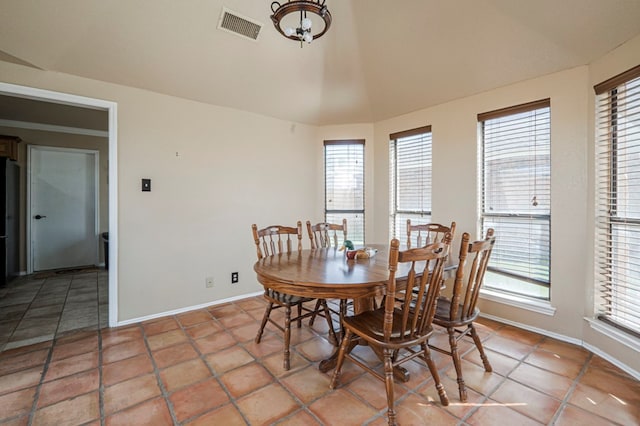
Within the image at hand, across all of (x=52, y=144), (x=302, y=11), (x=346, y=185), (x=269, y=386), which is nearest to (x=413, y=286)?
(x=269, y=386)

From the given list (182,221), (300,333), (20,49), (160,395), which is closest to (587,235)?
(300,333)

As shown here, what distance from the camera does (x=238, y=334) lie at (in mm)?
2621

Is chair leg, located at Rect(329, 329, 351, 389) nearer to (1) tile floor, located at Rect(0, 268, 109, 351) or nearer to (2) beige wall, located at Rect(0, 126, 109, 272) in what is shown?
(1) tile floor, located at Rect(0, 268, 109, 351)

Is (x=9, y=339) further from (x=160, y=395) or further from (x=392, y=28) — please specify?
(x=392, y=28)

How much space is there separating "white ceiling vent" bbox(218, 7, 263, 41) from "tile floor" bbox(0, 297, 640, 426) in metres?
2.73

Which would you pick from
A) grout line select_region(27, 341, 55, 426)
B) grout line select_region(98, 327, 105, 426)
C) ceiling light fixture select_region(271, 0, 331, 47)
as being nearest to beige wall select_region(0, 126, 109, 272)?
grout line select_region(27, 341, 55, 426)

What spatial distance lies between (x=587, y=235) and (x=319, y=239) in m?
2.47

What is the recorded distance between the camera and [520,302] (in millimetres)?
2715

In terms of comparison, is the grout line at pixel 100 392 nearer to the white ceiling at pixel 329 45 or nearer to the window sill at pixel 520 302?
the white ceiling at pixel 329 45

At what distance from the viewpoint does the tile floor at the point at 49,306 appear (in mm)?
2664

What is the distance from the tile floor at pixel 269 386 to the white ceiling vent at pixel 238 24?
2.73 meters

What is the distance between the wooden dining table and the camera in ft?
5.35

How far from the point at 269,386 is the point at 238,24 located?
286cm

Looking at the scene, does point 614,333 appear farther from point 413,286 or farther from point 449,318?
point 413,286
